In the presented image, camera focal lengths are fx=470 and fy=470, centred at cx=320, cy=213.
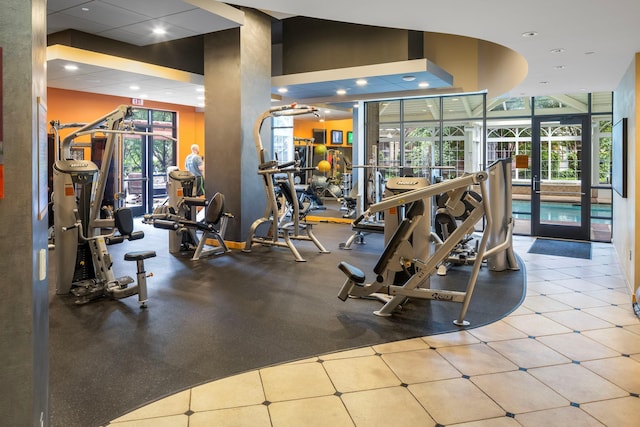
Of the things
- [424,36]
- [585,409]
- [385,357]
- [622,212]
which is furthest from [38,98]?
[424,36]

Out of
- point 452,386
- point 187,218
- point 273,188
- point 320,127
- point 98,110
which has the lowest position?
point 452,386

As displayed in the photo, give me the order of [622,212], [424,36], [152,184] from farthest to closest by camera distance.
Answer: [152,184], [424,36], [622,212]

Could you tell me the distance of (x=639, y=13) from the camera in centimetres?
353

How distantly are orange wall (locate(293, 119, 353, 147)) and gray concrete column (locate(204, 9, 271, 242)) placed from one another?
7.62 meters

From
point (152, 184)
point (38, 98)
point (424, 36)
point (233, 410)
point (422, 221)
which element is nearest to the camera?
point (38, 98)

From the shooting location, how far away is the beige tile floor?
251cm

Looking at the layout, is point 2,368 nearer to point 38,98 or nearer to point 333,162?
point 38,98

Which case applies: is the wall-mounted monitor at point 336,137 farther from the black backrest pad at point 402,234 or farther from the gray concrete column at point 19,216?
the gray concrete column at point 19,216

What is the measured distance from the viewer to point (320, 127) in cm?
1591

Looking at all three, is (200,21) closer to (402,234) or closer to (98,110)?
(402,234)

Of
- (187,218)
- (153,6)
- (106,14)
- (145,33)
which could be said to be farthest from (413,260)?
(145,33)

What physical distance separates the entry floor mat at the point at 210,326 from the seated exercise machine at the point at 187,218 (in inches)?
20.9

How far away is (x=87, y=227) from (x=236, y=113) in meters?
3.08

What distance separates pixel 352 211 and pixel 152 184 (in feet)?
16.0
